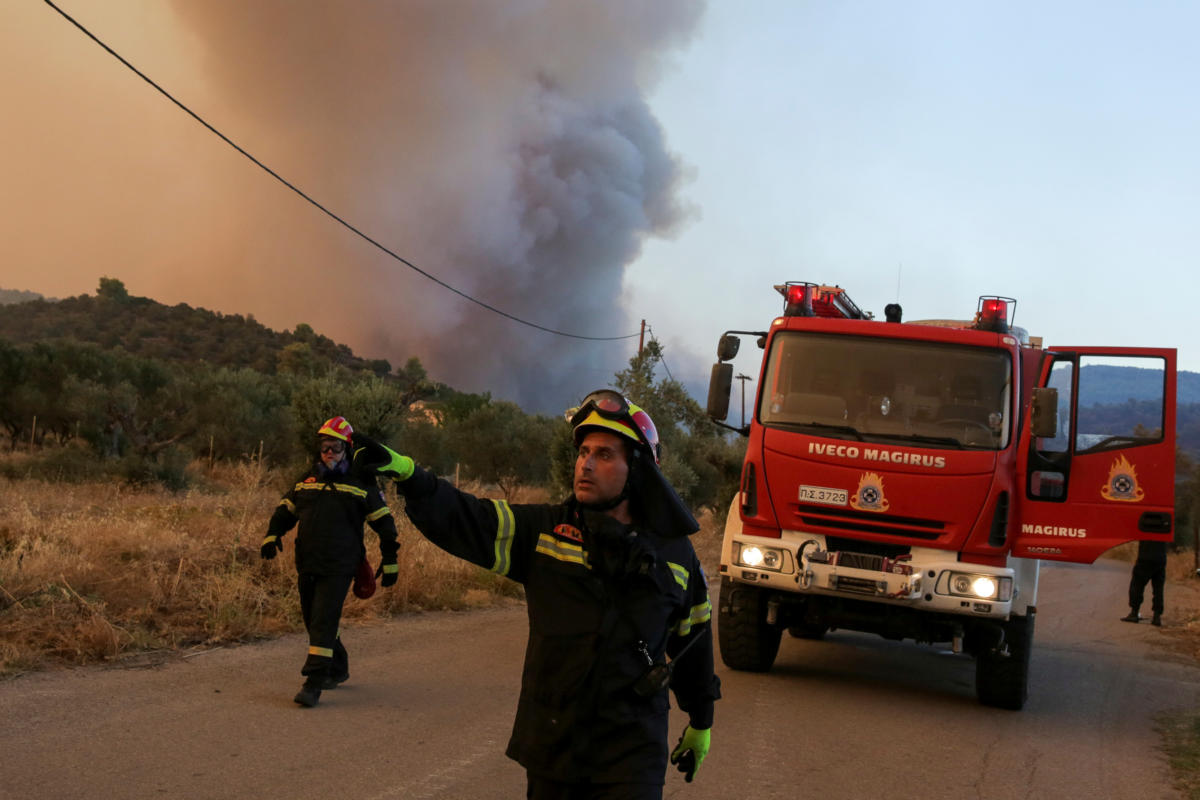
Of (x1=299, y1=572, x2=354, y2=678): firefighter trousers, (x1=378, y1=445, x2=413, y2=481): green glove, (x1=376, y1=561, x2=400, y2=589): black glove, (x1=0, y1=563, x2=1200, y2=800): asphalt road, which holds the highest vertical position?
(x1=378, y1=445, x2=413, y2=481): green glove

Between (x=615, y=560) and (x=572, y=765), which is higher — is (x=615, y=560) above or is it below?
above

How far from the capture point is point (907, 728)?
7.16m

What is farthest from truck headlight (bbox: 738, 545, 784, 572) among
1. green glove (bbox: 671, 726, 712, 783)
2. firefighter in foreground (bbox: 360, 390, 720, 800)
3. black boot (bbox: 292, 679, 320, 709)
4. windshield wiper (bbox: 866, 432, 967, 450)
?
firefighter in foreground (bbox: 360, 390, 720, 800)

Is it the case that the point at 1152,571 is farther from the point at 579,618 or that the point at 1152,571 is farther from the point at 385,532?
the point at 579,618

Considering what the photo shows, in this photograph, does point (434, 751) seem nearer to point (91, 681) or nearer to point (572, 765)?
point (91, 681)

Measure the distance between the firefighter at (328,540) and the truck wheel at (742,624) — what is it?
292 centimetres

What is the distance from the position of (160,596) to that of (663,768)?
6488mm

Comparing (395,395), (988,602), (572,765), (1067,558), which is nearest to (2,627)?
(572,765)

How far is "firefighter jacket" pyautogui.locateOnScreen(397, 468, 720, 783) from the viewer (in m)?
2.83

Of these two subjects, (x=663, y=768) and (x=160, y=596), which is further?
(x=160, y=596)

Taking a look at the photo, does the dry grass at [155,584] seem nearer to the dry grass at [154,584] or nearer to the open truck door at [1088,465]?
the dry grass at [154,584]

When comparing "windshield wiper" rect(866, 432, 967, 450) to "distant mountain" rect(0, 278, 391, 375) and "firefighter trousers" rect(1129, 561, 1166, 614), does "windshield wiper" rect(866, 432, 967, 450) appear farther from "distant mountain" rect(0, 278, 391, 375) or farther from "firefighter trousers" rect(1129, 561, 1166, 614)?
"distant mountain" rect(0, 278, 391, 375)

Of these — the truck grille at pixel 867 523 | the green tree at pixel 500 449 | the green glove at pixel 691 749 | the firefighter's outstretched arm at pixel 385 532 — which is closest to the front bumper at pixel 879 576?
the truck grille at pixel 867 523

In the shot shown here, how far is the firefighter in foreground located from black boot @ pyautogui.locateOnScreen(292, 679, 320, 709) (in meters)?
3.67
